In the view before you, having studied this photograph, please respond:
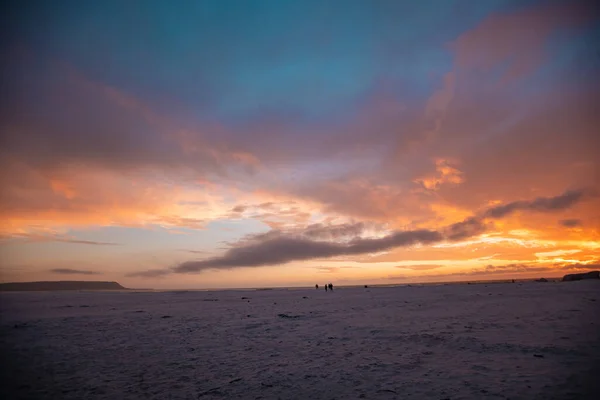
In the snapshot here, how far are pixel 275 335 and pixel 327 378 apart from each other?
930 cm

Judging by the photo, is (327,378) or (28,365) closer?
(327,378)

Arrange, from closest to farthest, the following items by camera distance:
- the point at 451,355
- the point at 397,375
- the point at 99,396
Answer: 1. the point at 99,396
2. the point at 397,375
3. the point at 451,355

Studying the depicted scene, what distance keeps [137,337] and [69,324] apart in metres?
9.48

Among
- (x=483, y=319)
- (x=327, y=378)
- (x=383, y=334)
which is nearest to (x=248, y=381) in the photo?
(x=327, y=378)

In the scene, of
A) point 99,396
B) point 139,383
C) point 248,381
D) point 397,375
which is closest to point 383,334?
point 397,375

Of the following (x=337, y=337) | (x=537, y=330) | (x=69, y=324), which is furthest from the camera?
(x=69, y=324)

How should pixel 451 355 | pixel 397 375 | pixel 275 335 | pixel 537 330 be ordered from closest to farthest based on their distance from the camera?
1. pixel 397 375
2. pixel 451 355
3. pixel 537 330
4. pixel 275 335

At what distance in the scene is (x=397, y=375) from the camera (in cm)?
1190

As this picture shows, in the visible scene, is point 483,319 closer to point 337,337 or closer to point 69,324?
point 337,337

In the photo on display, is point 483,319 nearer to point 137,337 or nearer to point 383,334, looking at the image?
point 383,334

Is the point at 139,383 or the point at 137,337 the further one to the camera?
the point at 137,337

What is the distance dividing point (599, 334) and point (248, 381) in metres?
17.1

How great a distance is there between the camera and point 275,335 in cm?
2080

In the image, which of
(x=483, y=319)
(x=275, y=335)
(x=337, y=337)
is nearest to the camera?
(x=337, y=337)
